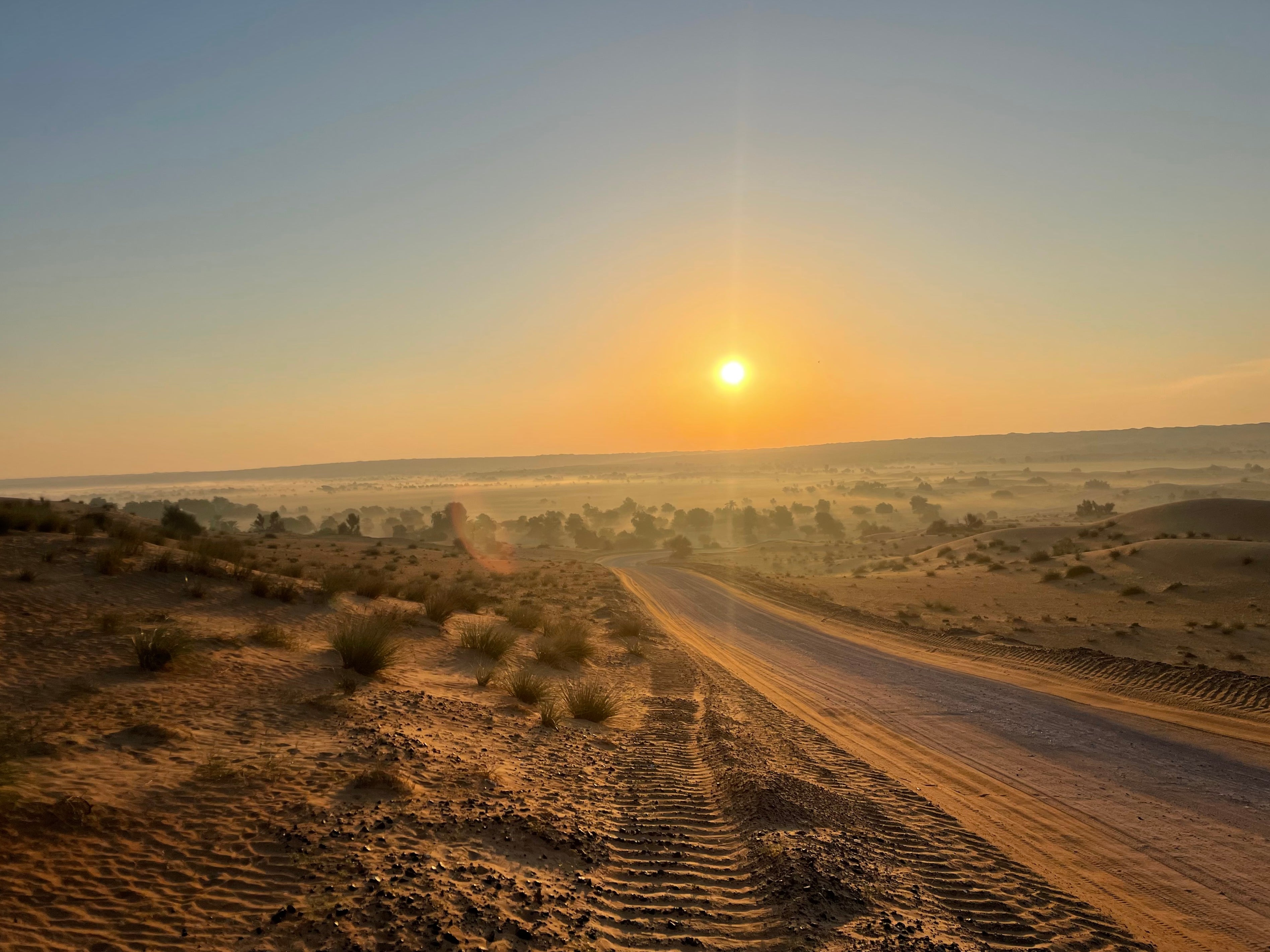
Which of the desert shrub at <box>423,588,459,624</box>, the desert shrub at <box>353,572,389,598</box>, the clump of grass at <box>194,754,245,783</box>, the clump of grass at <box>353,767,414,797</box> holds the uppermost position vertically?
the clump of grass at <box>194,754,245,783</box>

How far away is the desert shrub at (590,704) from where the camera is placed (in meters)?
12.0

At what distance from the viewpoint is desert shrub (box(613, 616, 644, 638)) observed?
2298cm

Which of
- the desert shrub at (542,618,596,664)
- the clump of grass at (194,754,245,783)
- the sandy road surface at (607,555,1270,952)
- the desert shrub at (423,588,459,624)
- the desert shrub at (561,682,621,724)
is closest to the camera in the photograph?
the sandy road surface at (607,555,1270,952)

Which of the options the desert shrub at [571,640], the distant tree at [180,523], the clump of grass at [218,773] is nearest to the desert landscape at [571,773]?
the clump of grass at [218,773]

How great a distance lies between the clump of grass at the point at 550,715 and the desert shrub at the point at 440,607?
713 cm

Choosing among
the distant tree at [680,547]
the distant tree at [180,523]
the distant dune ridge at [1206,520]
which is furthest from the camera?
the distant tree at [680,547]

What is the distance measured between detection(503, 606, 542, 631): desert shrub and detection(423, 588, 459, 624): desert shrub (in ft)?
5.20

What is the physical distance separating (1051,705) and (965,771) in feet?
16.9

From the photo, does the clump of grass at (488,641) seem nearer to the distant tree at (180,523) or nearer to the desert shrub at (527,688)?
the desert shrub at (527,688)

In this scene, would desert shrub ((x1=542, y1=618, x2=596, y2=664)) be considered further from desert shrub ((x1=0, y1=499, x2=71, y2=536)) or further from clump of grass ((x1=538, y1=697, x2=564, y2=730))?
desert shrub ((x1=0, y1=499, x2=71, y2=536))

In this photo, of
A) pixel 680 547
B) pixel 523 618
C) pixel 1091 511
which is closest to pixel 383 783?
pixel 523 618

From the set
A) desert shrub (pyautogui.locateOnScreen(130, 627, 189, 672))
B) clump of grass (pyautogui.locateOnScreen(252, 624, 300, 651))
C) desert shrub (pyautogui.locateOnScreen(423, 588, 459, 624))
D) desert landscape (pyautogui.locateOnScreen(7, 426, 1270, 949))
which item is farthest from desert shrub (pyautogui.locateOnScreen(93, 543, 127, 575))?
desert shrub (pyautogui.locateOnScreen(423, 588, 459, 624))

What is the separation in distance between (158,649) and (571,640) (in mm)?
9726

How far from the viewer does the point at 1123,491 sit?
13238 centimetres
